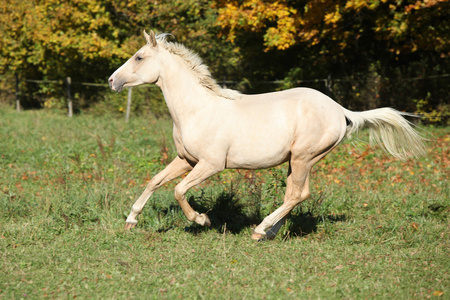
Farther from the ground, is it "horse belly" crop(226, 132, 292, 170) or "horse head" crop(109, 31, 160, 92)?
"horse head" crop(109, 31, 160, 92)

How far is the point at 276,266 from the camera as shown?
4.91m

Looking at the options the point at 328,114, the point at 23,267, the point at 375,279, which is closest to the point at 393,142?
the point at 328,114

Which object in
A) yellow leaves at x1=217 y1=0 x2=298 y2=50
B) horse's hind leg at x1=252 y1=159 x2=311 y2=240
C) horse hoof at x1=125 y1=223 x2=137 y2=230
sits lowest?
horse hoof at x1=125 y1=223 x2=137 y2=230

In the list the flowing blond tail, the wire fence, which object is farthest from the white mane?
the wire fence

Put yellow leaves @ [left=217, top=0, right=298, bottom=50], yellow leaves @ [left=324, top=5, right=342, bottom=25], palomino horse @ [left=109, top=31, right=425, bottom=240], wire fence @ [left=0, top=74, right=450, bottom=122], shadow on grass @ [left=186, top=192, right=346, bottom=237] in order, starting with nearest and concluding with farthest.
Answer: palomino horse @ [left=109, top=31, right=425, bottom=240] → shadow on grass @ [left=186, top=192, right=346, bottom=237] → yellow leaves @ [left=324, top=5, right=342, bottom=25] → yellow leaves @ [left=217, top=0, right=298, bottom=50] → wire fence @ [left=0, top=74, right=450, bottom=122]

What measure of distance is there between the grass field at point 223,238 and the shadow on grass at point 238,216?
2 centimetres

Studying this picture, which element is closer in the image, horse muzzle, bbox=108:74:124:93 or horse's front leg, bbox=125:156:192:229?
horse muzzle, bbox=108:74:124:93

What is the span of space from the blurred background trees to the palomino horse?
6957 millimetres

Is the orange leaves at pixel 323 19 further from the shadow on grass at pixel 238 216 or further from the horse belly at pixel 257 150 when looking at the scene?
the horse belly at pixel 257 150

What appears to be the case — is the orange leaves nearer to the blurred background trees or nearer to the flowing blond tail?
the blurred background trees

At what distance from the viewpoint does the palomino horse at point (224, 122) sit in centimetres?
538

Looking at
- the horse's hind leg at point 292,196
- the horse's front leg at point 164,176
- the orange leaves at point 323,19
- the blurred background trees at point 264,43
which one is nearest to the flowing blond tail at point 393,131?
the horse's hind leg at point 292,196

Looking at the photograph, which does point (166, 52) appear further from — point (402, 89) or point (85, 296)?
point (402, 89)

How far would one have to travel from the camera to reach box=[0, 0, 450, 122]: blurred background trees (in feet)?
42.3
